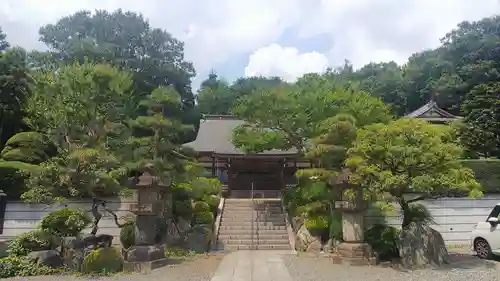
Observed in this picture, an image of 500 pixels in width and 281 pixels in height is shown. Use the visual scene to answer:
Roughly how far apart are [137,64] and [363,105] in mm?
23104

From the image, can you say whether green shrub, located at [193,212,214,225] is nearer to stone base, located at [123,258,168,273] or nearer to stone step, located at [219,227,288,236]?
stone step, located at [219,227,288,236]

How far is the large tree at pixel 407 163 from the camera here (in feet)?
36.1

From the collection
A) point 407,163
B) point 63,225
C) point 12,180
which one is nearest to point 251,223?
point 63,225

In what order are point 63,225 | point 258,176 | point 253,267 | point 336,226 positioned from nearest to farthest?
point 253,267, point 63,225, point 336,226, point 258,176

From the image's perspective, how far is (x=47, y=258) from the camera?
1109 cm

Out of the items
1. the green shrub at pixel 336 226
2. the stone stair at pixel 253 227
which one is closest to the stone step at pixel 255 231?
the stone stair at pixel 253 227

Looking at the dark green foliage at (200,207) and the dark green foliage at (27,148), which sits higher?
the dark green foliage at (27,148)

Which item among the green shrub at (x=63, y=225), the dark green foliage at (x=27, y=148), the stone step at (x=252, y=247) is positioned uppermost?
the dark green foliage at (x=27, y=148)

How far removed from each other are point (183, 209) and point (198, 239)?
1498 millimetres

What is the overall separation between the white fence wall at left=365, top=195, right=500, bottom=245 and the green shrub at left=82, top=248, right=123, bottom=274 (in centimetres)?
1125

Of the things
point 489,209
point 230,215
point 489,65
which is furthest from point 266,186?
point 489,65

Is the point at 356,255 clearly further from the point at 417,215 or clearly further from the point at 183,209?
the point at 183,209

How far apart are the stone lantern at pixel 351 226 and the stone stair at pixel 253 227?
13.9 ft

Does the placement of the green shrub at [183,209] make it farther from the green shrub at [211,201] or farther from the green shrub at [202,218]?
the green shrub at [211,201]
